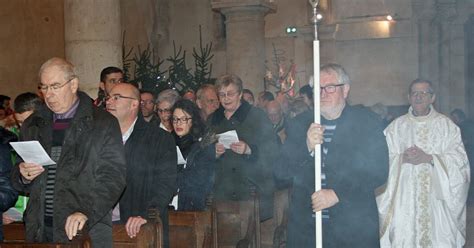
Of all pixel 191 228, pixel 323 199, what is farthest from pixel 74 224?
pixel 191 228

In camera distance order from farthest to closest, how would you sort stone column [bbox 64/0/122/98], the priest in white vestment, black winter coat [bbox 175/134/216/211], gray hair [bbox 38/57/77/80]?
1. stone column [bbox 64/0/122/98]
2. the priest in white vestment
3. black winter coat [bbox 175/134/216/211]
4. gray hair [bbox 38/57/77/80]

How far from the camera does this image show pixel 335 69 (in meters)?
5.45

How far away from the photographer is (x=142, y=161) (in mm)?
6020

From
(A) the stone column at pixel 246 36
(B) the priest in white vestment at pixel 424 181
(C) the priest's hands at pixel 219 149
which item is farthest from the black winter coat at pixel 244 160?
(A) the stone column at pixel 246 36

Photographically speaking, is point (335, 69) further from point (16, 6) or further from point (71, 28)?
point (16, 6)

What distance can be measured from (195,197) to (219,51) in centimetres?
1159

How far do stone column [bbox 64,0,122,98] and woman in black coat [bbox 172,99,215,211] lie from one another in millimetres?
2551

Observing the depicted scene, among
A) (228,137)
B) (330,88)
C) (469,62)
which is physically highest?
(469,62)

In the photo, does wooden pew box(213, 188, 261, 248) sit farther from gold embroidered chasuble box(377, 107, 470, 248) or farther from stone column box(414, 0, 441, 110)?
stone column box(414, 0, 441, 110)

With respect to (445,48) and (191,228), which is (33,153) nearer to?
(191,228)

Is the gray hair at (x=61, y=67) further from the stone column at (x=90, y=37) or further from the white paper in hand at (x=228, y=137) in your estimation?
the stone column at (x=90, y=37)

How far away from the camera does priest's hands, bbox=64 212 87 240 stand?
15.1 feet

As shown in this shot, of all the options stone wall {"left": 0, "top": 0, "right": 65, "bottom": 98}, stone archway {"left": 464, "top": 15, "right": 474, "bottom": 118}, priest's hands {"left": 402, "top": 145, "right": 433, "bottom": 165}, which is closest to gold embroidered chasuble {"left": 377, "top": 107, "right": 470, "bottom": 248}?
priest's hands {"left": 402, "top": 145, "right": 433, "bottom": 165}

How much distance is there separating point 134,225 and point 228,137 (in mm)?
1630
